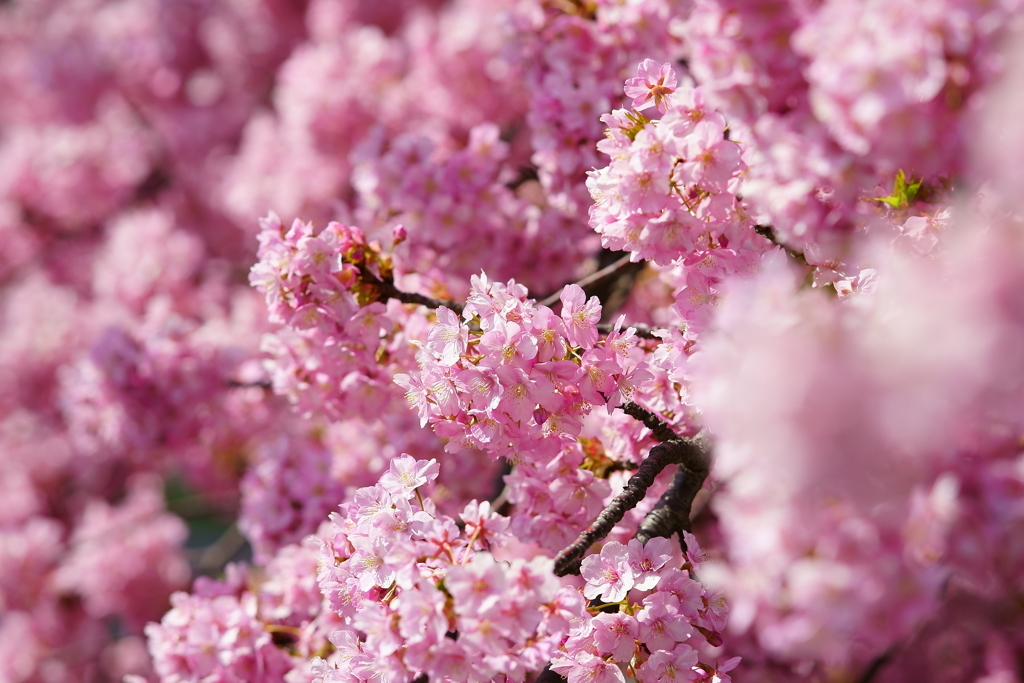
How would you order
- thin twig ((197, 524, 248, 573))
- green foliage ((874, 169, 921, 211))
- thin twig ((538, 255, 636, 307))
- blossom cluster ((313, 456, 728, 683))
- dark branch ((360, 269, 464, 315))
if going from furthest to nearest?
thin twig ((197, 524, 248, 573)) < thin twig ((538, 255, 636, 307)) < dark branch ((360, 269, 464, 315)) < green foliage ((874, 169, 921, 211)) < blossom cluster ((313, 456, 728, 683))

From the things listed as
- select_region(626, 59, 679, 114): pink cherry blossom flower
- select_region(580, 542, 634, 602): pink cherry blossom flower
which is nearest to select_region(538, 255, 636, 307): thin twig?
select_region(626, 59, 679, 114): pink cherry blossom flower

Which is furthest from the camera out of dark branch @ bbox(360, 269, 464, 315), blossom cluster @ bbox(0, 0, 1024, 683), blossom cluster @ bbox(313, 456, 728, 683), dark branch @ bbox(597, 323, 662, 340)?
dark branch @ bbox(360, 269, 464, 315)

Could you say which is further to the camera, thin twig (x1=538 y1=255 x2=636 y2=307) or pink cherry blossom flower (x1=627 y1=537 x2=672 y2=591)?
thin twig (x1=538 y1=255 x2=636 y2=307)

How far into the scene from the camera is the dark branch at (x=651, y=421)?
1.58 meters

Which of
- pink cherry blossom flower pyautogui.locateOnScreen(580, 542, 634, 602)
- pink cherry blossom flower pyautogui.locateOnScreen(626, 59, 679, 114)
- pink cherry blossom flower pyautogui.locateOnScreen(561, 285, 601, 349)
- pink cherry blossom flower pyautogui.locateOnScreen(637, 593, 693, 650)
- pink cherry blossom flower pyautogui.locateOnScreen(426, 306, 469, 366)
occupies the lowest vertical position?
pink cherry blossom flower pyautogui.locateOnScreen(637, 593, 693, 650)

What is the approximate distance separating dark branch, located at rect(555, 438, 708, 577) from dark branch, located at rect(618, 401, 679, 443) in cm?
4

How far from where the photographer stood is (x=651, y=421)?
163 cm

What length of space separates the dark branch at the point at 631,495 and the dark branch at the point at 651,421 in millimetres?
37

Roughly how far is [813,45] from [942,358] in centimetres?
59

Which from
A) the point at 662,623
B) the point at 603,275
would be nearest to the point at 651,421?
the point at 662,623

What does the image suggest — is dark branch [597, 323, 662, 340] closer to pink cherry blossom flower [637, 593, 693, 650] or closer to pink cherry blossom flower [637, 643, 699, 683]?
pink cherry blossom flower [637, 593, 693, 650]

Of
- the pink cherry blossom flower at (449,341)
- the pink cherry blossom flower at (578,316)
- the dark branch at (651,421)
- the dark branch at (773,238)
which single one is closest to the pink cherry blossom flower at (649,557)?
the dark branch at (651,421)

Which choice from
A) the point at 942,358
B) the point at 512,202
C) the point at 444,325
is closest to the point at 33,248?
the point at 512,202

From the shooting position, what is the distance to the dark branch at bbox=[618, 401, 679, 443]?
1.58 meters
